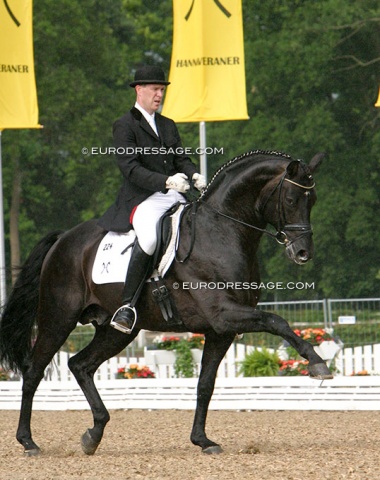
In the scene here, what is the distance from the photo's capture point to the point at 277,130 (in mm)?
37125

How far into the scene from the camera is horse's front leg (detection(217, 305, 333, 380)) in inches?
299

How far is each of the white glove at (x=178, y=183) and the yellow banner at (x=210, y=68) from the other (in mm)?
9725

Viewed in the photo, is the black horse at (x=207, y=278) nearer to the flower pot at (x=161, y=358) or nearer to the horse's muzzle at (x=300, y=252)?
the horse's muzzle at (x=300, y=252)

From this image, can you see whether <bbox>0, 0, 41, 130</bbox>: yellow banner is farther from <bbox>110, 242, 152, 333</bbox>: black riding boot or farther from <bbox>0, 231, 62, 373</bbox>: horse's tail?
<bbox>110, 242, 152, 333</bbox>: black riding boot

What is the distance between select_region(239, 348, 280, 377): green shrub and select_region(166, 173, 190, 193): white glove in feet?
20.4

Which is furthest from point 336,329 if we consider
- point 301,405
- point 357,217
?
point 357,217

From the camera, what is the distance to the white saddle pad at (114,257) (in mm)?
8625

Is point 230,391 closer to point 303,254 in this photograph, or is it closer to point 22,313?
point 22,313

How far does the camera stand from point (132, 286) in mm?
Result: 8430

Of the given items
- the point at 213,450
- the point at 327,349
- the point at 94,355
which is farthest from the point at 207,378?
the point at 327,349

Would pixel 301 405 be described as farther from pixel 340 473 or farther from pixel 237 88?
pixel 237 88

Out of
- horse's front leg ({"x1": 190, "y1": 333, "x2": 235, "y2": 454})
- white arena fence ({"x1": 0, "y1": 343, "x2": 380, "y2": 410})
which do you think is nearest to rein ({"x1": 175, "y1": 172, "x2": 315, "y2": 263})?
horse's front leg ({"x1": 190, "y1": 333, "x2": 235, "y2": 454})

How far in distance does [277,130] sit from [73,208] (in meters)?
12.1


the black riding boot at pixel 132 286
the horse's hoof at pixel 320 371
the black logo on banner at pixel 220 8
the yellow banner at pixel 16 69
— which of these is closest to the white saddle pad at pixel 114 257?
the black riding boot at pixel 132 286
